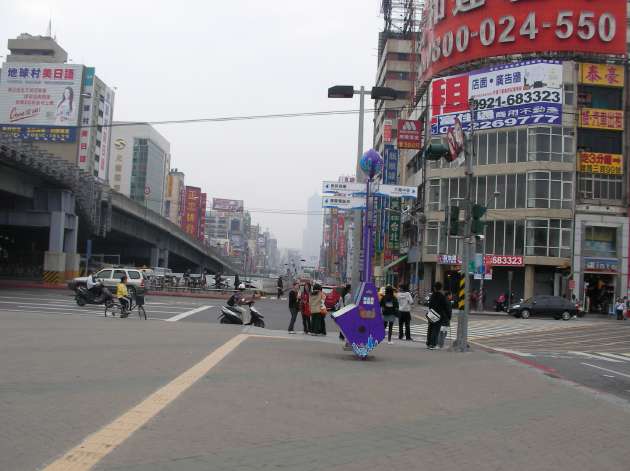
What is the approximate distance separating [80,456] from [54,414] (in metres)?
1.84

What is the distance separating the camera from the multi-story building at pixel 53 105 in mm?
87512

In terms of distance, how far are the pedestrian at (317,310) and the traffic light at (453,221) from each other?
13.7 ft

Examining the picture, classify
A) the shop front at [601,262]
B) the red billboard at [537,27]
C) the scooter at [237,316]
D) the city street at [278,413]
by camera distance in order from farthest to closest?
the red billboard at [537,27]
the shop front at [601,262]
the scooter at [237,316]
the city street at [278,413]

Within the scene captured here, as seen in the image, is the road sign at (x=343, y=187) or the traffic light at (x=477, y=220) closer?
the road sign at (x=343, y=187)

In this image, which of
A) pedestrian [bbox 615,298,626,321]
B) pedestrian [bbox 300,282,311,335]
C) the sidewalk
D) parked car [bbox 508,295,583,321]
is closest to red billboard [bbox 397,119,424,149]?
parked car [bbox 508,295,583,321]

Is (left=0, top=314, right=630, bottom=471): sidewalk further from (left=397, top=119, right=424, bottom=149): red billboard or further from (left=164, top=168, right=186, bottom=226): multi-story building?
(left=164, top=168, right=186, bottom=226): multi-story building

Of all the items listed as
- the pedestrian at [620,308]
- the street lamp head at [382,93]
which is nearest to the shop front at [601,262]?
the pedestrian at [620,308]

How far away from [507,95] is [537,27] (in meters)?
5.63

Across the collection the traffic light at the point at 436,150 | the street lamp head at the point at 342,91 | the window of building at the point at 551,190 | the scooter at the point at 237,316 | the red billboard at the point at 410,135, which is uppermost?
the red billboard at the point at 410,135

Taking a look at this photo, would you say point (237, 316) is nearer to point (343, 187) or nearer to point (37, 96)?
point (343, 187)

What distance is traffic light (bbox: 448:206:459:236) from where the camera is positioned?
18.8 metres

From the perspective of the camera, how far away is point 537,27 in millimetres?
50812

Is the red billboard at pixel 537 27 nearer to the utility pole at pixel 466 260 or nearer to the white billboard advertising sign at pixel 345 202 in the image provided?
the utility pole at pixel 466 260

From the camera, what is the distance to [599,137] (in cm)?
5022
